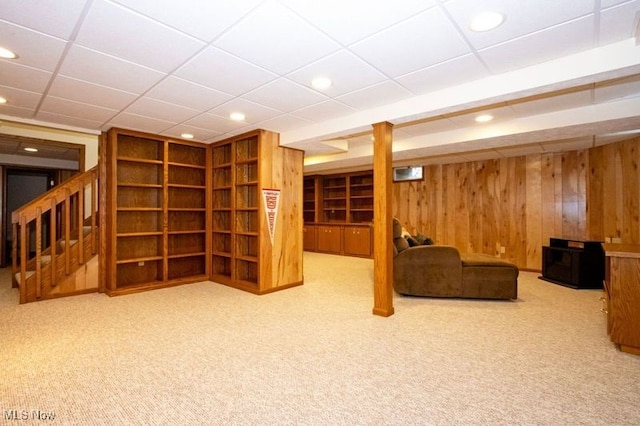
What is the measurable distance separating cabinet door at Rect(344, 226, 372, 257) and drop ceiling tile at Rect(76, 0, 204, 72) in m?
5.90

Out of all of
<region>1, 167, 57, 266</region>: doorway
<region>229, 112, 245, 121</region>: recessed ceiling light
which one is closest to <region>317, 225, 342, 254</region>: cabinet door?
<region>229, 112, 245, 121</region>: recessed ceiling light

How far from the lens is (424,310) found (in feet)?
11.5

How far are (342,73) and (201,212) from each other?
3.56m

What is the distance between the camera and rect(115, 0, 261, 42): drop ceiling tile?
1.74m

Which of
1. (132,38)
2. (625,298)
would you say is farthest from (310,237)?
(132,38)

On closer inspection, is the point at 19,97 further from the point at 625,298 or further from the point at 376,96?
the point at 625,298

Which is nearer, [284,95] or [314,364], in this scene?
[314,364]

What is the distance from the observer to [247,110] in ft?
11.5

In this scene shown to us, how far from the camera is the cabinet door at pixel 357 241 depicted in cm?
760

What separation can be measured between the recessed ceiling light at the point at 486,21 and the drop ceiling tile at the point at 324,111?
5.00ft

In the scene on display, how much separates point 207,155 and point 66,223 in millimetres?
2078

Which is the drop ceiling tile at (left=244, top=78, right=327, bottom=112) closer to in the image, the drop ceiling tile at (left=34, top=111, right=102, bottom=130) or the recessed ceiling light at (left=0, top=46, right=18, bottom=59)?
the recessed ceiling light at (left=0, top=46, right=18, bottom=59)

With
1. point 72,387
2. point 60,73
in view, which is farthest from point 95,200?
point 72,387

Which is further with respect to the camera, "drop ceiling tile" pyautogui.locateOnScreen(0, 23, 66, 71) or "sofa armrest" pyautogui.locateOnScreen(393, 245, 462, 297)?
"sofa armrest" pyautogui.locateOnScreen(393, 245, 462, 297)
